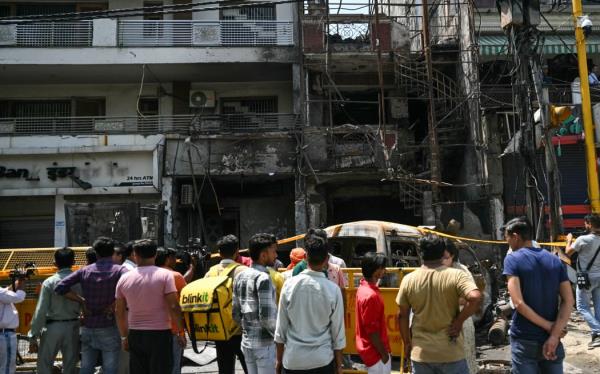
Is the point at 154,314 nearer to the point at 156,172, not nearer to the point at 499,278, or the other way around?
the point at 499,278

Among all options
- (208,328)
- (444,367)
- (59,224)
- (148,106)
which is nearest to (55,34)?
(148,106)

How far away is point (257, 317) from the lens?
157 inches

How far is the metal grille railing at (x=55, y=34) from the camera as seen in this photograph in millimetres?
15859

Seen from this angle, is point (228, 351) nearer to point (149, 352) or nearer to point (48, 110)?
point (149, 352)

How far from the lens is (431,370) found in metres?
3.50

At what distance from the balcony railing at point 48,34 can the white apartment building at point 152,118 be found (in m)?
0.03

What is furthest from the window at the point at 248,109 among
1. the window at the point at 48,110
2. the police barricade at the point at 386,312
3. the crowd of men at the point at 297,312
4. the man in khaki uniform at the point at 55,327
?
the man in khaki uniform at the point at 55,327

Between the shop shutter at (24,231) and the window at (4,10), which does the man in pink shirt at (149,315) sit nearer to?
the shop shutter at (24,231)

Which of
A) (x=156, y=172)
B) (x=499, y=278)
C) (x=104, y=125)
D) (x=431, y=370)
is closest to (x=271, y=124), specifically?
(x=156, y=172)

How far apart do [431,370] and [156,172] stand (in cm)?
1261

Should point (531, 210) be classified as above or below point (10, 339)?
above

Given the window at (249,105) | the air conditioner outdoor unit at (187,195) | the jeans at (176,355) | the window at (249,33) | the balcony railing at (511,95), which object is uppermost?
the window at (249,33)

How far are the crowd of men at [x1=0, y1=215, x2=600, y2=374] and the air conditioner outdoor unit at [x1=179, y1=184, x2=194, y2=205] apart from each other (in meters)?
9.39

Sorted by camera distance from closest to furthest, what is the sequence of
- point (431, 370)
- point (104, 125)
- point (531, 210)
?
point (431, 370) < point (531, 210) < point (104, 125)
